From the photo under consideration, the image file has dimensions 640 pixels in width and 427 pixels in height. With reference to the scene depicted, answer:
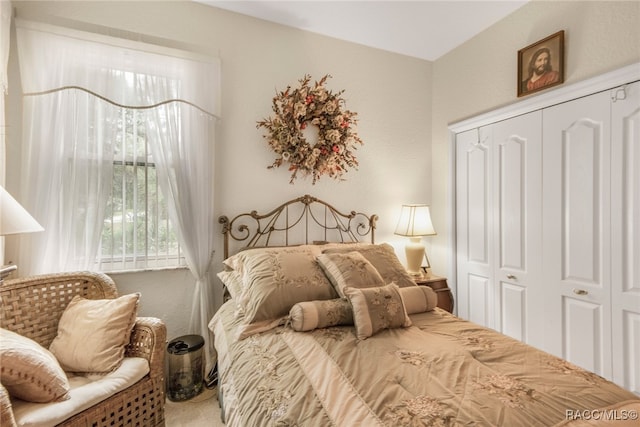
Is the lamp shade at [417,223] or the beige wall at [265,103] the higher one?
the beige wall at [265,103]

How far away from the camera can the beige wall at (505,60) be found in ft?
5.92

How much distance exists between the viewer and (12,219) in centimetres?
124

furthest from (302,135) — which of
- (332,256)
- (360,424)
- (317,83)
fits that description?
(360,424)

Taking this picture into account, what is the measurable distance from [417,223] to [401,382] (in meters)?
1.78

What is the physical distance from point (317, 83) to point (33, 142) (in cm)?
197

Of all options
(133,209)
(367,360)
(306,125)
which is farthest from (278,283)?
(306,125)

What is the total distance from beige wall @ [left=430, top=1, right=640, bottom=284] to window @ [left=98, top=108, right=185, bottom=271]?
99.8 inches

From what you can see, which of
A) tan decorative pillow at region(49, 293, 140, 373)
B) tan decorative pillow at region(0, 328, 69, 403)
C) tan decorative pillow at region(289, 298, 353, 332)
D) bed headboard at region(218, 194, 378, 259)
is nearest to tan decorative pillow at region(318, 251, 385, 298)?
tan decorative pillow at region(289, 298, 353, 332)

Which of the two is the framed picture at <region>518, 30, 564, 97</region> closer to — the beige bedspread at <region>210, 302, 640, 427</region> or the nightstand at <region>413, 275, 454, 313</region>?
the nightstand at <region>413, 275, 454, 313</region>

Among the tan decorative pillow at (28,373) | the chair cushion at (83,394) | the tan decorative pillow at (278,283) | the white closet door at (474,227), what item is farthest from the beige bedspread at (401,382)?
the white closet door at (474,227)

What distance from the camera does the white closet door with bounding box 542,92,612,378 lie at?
72.8 inches

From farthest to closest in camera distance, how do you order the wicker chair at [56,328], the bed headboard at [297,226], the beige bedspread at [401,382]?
the bed headboard at [297,226]
the wicker chair at [56,328]
the beige bedspread at [401,382]

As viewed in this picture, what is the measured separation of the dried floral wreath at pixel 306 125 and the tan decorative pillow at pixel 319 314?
4.04 feet

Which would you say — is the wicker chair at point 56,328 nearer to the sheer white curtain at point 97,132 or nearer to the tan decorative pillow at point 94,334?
the tan decorative pillow at point 94,334
